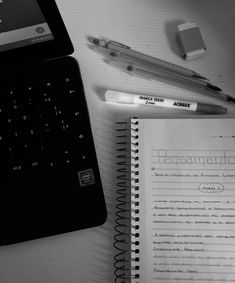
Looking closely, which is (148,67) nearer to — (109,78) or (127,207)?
(109,78)

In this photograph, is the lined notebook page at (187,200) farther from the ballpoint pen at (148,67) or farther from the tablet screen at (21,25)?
the tablet screen at (21,25)

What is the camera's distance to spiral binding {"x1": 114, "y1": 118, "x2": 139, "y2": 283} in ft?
1.56

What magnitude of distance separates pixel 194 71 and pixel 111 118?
0.15 m

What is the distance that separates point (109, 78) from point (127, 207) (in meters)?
0.20

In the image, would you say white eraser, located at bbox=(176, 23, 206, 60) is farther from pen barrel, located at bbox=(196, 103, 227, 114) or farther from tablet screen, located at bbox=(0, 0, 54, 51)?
tablet screen, located at bbox=(0, 0, 54, 51)

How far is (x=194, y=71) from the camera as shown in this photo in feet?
1.76

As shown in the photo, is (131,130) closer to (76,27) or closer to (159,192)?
(159,192)

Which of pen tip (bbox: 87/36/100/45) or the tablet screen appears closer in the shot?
the tablet screen

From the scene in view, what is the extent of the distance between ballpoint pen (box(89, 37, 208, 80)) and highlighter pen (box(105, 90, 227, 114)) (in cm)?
5

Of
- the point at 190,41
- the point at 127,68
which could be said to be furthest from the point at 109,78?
the point at 190,41

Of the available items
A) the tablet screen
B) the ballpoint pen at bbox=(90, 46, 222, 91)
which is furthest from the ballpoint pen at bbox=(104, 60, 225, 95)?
the tablet screen

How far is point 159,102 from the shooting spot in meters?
0.52

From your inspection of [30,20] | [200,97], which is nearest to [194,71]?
[200,97]

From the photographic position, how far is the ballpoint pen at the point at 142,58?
53 centimetres
